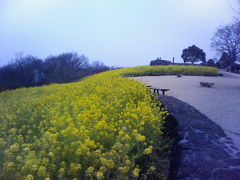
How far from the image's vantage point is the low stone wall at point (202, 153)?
112 inches

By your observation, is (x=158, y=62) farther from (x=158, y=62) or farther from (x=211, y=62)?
(x=211, y=62)

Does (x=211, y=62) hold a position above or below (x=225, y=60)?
below

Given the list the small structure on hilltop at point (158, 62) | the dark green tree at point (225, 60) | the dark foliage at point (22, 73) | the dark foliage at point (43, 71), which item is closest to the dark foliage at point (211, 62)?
the dark green tree at point (225, 60)

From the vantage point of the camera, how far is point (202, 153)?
3.30 meters

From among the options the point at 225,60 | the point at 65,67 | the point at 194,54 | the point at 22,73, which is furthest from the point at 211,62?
the point at 22,73

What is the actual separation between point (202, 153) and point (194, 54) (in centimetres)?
2934

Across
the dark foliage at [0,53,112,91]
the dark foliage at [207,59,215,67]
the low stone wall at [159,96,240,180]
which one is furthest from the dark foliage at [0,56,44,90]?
the dark foliage at [207,59,215,67]

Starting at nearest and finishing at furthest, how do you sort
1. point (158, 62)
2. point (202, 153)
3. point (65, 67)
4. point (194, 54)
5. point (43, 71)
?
point (202, 153) → point (65, 67) → point (43, 71) → point (158, 62) → point (194, 54)

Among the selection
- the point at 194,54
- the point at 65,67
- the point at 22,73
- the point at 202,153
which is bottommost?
the point at 202,153

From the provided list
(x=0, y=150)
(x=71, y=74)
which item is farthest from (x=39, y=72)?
(x=0, y=150)

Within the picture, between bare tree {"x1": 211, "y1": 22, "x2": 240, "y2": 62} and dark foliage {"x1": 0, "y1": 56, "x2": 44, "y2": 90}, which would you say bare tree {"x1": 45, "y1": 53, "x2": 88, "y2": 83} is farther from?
bare tree {"x1": 211, "y1": 22, "x2": 240, "y2": 62}

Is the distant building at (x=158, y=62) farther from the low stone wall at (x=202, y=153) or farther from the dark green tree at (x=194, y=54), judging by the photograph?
the low stone wall at (x=202, y=153)

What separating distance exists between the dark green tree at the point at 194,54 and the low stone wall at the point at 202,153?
2770cm

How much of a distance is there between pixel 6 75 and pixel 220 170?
58.9 ft
